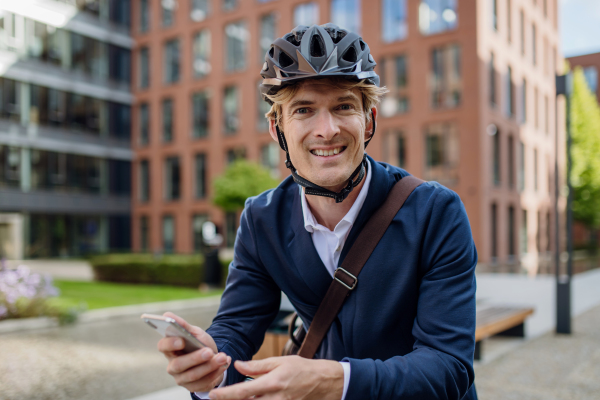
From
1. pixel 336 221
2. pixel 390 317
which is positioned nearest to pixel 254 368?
pixel 390 317

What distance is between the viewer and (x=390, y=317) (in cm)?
170

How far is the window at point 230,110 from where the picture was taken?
34.3 metres

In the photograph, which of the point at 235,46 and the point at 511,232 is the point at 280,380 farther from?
the point at 235,46

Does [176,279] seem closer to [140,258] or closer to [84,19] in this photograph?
[140,258]

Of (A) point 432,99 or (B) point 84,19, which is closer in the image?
(A) point 432,99

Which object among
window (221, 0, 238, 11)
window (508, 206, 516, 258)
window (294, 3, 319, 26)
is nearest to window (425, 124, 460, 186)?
window (508, 206, 516, 258)

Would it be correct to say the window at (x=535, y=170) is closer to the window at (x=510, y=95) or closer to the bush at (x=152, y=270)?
the window at (x=510, y=95)

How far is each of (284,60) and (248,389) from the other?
1159mm

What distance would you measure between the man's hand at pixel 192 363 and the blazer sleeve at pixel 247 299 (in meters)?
0.33

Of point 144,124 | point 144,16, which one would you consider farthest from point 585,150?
point 144,16

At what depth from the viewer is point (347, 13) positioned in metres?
29.6

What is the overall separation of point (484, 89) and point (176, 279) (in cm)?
1782

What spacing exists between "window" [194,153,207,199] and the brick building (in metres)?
0.08

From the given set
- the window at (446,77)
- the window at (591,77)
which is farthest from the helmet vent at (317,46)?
the window at (591,77)
